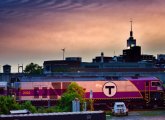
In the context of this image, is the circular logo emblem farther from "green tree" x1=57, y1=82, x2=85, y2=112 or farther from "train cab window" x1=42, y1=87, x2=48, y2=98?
"train cab window" x1=42, y1=87, x2=48, y2=98


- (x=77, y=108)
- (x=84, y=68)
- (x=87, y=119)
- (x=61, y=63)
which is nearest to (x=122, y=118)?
(x=77, y=108)

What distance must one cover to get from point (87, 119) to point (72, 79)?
3564 centimetres

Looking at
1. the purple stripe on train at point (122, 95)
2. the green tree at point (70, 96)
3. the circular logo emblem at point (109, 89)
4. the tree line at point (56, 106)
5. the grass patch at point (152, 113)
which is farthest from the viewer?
the circular logo emblem at point (109, 89)

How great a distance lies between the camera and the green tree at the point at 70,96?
53713 mm

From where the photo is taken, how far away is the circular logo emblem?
6725 cm

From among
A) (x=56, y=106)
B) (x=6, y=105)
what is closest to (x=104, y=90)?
(x=56, y=106)

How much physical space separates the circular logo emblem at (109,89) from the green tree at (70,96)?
18.8 feet

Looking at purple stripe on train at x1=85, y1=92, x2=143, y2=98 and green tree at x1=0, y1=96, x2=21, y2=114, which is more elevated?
purple stripe on train at x1=85, y1=92, x2=143, y2=98

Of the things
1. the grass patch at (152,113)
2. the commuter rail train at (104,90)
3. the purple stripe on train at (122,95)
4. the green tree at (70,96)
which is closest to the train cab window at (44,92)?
the commuter rail train at (104,90)

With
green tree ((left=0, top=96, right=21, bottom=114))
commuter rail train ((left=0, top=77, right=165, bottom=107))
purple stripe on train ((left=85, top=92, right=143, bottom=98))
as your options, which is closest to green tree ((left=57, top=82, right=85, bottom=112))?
commuter rail train ((left=0, top=77, right=165, bottom=107))

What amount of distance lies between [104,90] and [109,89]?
2.86 feet

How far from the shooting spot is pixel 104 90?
67.3 meters

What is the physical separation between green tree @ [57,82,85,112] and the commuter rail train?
15.5 ft

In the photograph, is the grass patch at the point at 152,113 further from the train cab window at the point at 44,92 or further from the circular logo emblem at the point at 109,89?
the train cab window at the point at 44,92
